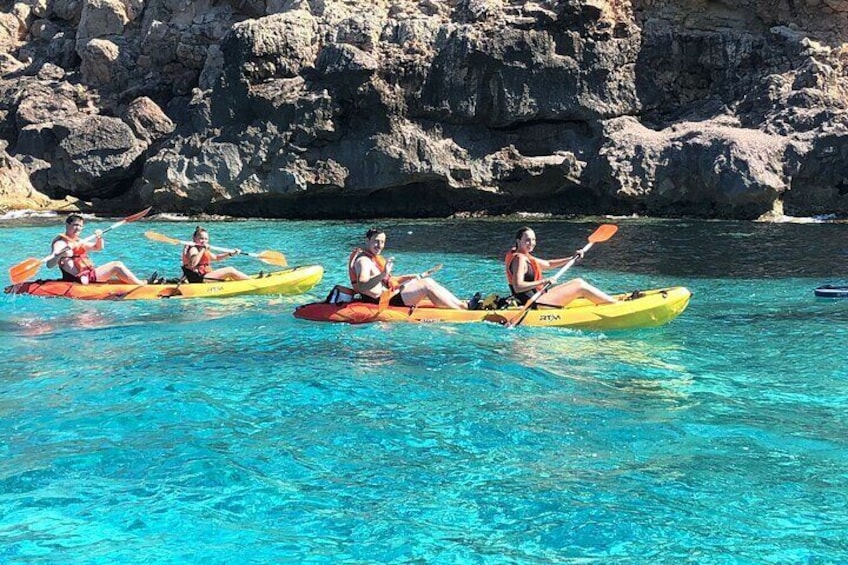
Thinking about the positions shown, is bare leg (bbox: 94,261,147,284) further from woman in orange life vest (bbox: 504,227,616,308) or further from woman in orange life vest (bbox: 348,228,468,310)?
woman in orange life vest (bbox: 504,227,616,308)

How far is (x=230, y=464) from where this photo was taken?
5.06 m

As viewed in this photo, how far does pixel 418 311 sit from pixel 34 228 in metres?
14.1

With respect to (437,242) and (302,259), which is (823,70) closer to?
(437,242)

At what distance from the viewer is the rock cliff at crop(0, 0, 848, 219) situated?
19.9 meters

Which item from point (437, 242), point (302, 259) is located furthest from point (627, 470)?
point (437, 242)

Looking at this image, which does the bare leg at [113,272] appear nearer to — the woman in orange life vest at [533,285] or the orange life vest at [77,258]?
the orange life vest at [77,258]

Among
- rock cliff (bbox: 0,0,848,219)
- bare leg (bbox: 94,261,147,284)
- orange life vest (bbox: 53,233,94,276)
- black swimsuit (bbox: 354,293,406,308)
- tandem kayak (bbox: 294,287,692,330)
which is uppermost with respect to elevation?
rock cliff (bbox: 0,0,848,219)

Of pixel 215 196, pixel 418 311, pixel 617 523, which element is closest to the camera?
pixel 617 523

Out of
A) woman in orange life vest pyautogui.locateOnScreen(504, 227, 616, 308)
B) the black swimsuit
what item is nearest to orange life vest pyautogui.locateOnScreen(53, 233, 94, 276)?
the black swimsuit

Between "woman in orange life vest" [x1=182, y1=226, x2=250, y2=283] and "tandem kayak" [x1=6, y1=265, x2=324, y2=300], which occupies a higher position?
"woman in orange life vest" [x1=182, y1=226, x2=250, y2=283]

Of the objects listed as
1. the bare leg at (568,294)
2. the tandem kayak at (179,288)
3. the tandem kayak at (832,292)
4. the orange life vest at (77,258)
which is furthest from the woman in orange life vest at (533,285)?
the orange life vest at (77,258)

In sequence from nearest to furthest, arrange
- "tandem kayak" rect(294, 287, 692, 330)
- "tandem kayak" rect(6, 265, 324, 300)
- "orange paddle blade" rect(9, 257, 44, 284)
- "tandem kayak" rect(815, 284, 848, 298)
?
"tandem kayak" rect(294, 287, 692, 330) → "tandem kayak" rect(815, 284, 848, 298) → "tandem kayak" rect(6, 265, 324, 300) → "orange paddle blade" rect(9, 257, 44, 284)

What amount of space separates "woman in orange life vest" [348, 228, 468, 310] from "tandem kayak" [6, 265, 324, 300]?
2.40 m

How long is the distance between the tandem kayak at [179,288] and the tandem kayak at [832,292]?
6.25 metres
